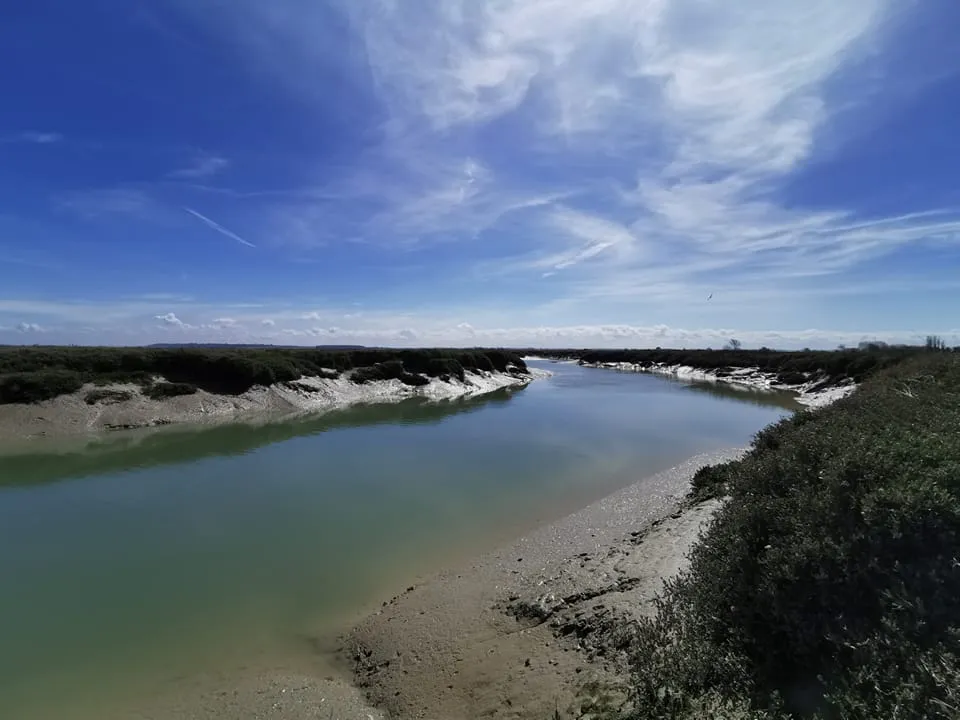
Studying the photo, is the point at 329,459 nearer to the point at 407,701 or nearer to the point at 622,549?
the point at 622,549

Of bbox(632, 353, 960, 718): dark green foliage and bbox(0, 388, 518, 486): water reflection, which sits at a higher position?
bbox(632, 353, 960, 718): dark green foliage

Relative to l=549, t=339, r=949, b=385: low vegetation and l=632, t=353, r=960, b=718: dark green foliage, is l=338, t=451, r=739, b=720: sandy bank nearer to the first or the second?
l=632, t=353, r=960, b=718: dark green foliage

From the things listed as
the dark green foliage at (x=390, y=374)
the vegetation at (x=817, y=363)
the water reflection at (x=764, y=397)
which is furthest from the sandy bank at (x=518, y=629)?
the dark green foliage at (x=390, y=374)

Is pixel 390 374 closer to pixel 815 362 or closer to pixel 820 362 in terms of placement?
pixel 820 362

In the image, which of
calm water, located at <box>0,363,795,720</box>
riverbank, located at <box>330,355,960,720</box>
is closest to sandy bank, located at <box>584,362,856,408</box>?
calm water, located at <box>0,363,795,720</box>

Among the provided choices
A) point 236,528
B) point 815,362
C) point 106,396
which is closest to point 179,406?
point 106,396

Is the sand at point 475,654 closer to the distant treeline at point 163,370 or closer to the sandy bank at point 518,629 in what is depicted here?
the sandy bank at point 518,629

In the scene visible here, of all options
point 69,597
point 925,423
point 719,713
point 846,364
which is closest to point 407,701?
point 719,713
